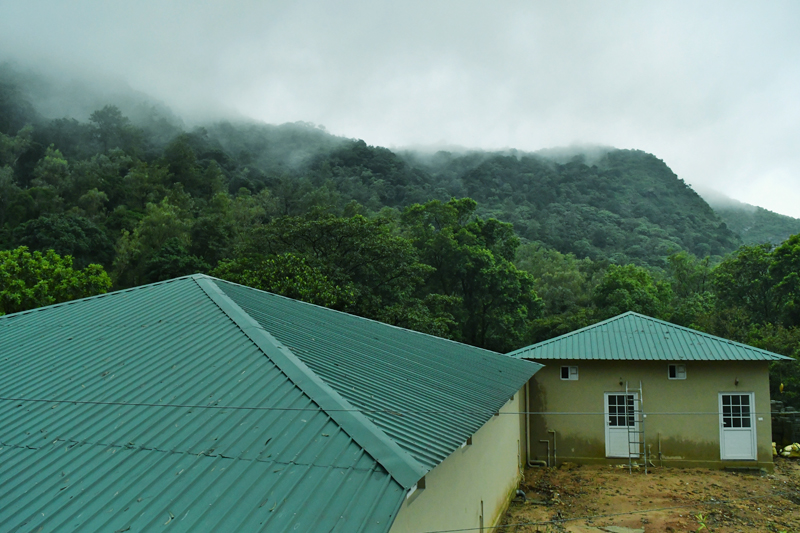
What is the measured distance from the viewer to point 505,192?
82.1 metres

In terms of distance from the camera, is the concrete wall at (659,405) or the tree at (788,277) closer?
the concrete wall at (659,405)

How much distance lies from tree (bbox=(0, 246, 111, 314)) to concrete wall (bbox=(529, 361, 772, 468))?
15303 millimetres

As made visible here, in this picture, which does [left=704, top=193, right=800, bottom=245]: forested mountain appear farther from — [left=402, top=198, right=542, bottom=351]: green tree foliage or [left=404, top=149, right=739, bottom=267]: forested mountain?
[left=402, top=198, right=542, bottom=351]: green tree foliage

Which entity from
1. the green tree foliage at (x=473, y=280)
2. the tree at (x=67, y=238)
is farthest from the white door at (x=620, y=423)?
the tree at (x=67, y=238)

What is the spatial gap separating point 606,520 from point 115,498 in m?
9.02

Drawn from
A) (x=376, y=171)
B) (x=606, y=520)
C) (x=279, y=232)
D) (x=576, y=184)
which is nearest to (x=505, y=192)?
(x=576, y=184)

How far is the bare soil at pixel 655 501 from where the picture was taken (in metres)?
9.99

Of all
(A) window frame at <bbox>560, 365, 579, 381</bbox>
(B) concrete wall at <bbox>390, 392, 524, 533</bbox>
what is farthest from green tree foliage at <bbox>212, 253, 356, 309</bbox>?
(B) concrete wall at <bbox>390, 392, 524, 533</bbox>

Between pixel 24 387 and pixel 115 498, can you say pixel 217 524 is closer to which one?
pixel 115 498

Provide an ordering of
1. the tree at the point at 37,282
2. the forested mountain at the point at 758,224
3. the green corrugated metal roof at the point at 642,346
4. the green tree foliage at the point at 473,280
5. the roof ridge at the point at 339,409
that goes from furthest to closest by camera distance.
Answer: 1. the forested mountain at the point at 758,224
2. the green tree foliage at the point at 473,280
3. the tree at the point at 37,282
4. the green corrugated metal roof at the point at 642,346
5. the roof ridge at the point at 339,409

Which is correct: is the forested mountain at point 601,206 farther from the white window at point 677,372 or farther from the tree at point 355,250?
the white window at point 677,372

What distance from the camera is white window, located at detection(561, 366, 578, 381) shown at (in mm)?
14750

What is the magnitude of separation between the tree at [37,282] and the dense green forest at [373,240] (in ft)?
0.19

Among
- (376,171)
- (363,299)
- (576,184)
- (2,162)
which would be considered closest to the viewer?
(363,299)
